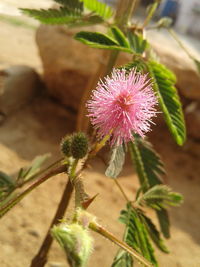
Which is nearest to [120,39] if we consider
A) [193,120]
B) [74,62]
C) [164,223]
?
[164,223]

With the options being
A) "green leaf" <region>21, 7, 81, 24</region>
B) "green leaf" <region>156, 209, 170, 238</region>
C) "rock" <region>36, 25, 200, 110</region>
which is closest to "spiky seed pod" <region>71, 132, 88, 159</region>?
Result: "green leaf" <region>21, 7, 81, 24</region>

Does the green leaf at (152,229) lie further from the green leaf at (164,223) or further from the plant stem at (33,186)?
the plant stem at (33,186)

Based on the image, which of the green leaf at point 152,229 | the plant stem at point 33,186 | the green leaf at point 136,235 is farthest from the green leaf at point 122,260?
the plant stem at point 33,186

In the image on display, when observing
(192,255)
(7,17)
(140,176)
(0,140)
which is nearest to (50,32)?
(0,140)

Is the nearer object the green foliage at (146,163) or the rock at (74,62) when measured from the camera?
the green foliage at (146,163)

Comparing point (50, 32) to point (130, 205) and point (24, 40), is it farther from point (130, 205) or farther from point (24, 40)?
point (130, 205)

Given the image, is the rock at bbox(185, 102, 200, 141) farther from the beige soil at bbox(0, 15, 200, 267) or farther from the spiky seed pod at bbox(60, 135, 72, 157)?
the spiky seed pod at bbox(60, 135, 72, 157)
